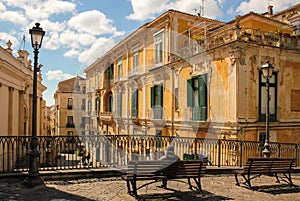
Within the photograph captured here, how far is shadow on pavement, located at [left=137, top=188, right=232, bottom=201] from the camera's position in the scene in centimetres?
650

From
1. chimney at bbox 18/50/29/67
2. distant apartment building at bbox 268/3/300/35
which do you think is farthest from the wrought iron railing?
chimney at bbox 18/50/29/67

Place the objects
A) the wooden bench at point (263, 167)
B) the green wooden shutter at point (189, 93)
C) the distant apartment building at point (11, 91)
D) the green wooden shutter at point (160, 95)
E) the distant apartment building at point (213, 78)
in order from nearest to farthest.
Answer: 1. the wooden bench at point (263, 167)
2. the distant apartment building at point (213, 78)
3. the green wooden shutter at point (189, 93)
4. the distant apartment building at point (11, 91)
5. the green wooden shutter at point (160, 95)

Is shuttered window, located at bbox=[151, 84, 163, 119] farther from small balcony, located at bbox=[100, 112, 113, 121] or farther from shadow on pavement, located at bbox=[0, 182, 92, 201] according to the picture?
shadow on pavement, located at bbox=[0, 182, 92, 201]

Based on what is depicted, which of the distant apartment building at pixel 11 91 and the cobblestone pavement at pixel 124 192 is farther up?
the distant apartment building at pixel 11 91

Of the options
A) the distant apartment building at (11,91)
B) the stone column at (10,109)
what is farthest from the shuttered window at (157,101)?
the stone column at (10,109)

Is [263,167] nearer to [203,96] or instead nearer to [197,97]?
[203,96]

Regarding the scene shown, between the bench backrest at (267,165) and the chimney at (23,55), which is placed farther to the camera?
the chimney at (23,55)

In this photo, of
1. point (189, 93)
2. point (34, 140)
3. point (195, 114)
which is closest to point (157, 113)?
point (189, 93)

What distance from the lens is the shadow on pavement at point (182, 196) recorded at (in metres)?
6.50

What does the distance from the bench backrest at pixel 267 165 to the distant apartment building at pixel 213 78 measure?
5.55 meters

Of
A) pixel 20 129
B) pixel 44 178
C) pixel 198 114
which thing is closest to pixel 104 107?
pixel 20 129

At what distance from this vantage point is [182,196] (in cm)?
670

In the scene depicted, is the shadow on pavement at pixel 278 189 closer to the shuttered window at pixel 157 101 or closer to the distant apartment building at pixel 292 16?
the shuttered window at pixel 157 101

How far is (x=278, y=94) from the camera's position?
14930 mm
